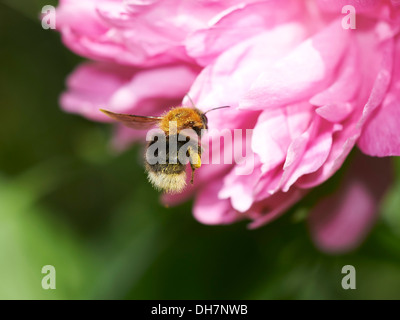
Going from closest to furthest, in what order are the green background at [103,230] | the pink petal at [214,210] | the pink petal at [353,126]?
1. the pink petal at [353,126]
2. the pink petal at [214,210]
3. the green background at [103,230]

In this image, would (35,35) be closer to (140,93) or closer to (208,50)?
(140,93)

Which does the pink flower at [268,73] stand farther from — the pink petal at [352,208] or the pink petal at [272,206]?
the pink petal at [352,208]

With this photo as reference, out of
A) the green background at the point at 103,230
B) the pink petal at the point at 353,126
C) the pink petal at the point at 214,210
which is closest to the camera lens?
the pink petal at the point at 353,126

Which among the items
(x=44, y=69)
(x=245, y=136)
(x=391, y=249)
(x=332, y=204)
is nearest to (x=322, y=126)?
(x=245, y=136)

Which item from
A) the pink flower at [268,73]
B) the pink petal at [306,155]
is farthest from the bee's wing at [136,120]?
the pink petal at [306,155]

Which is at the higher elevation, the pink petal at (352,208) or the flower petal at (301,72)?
the flower petal at (301,72)

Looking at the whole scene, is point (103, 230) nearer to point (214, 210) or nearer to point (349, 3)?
point (214, 210)
